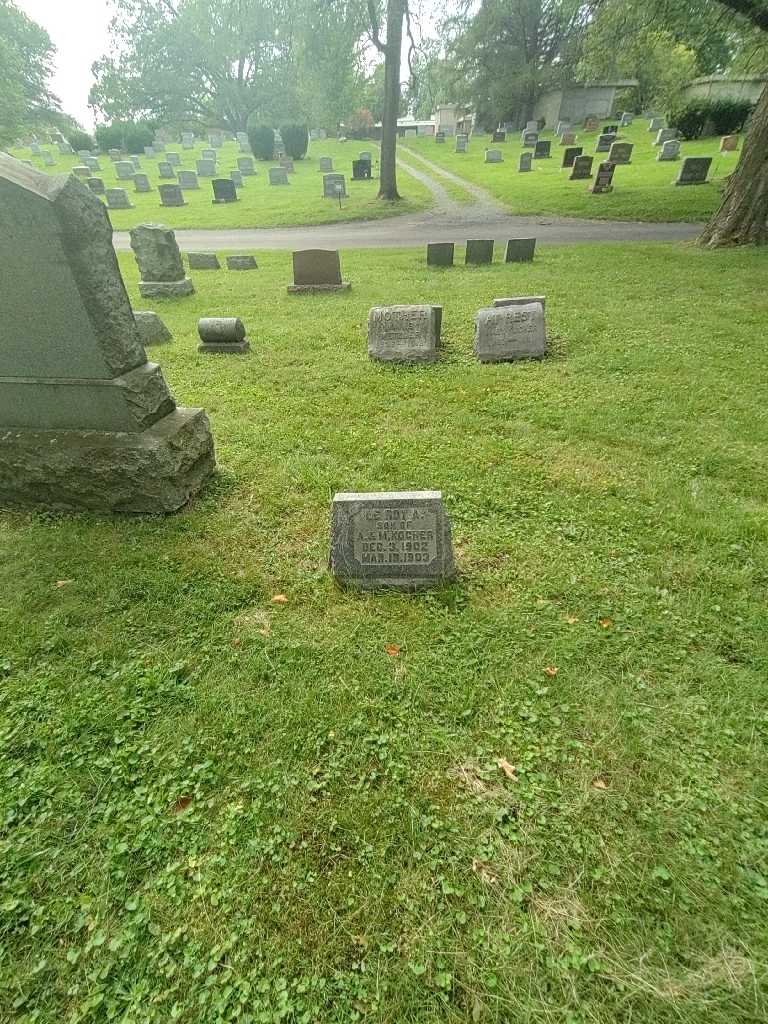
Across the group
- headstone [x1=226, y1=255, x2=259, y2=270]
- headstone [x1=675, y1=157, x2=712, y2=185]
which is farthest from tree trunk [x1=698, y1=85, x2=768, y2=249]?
headstone [x1=226, y1=255, x2=259, y2=270]

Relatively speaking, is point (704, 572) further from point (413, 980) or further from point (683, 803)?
point (413, 980)

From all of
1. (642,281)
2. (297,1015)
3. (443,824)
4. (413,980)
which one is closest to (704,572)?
(443,824)

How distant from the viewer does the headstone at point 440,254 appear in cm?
1128

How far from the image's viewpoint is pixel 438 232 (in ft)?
53.5

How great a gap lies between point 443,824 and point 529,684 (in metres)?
0.81

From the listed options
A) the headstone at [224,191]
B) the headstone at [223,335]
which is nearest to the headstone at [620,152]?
the headstone at [224,191]

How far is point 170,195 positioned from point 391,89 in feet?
37.5

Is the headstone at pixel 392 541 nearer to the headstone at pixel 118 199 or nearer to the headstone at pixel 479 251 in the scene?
the headstone at pixel 479 251

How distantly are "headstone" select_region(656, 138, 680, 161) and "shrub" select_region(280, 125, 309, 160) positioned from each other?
2471 cm

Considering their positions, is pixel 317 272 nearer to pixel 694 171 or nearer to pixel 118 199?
pixel 694 171

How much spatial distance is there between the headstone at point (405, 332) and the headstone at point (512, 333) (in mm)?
643

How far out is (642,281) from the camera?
9297mm

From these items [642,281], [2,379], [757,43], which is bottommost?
[642,281]

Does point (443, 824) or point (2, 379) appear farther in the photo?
point (2, 379)
